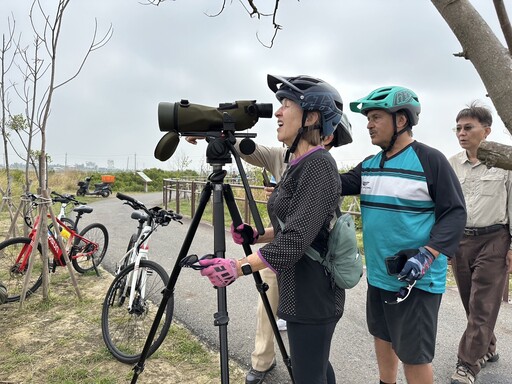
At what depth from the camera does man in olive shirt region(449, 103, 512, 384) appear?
8.85 feet

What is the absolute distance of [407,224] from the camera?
1.89m

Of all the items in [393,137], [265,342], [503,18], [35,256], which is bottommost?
[265,342]

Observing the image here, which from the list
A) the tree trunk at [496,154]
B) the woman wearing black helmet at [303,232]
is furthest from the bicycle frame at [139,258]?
the tree trunk at [496,154]

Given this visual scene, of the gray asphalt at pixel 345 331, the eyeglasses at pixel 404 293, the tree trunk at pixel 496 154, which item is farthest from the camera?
the gray asphalt at pixel 345 331

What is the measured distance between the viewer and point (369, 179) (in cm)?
209

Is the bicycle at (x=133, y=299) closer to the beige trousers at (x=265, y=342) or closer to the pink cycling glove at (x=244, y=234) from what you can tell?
the beige trousers at (x=265, y=342)

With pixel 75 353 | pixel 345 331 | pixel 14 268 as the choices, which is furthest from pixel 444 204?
pixel 14 268

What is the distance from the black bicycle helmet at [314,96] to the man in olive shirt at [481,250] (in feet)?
5.41

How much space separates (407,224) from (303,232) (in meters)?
0.75

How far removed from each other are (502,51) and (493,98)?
0.40 feet

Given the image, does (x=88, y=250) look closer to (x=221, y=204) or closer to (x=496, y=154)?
(x=221, y=204)

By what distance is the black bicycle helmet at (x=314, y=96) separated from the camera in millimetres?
1627

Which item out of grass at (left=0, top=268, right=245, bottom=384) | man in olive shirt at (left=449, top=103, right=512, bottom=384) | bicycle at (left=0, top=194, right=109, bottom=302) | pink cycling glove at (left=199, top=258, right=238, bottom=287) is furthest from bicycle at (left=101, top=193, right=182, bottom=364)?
man in olive shirt at (left=449, top=103, right=512, bottom=384)

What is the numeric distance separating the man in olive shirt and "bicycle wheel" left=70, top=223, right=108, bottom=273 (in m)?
4.50
